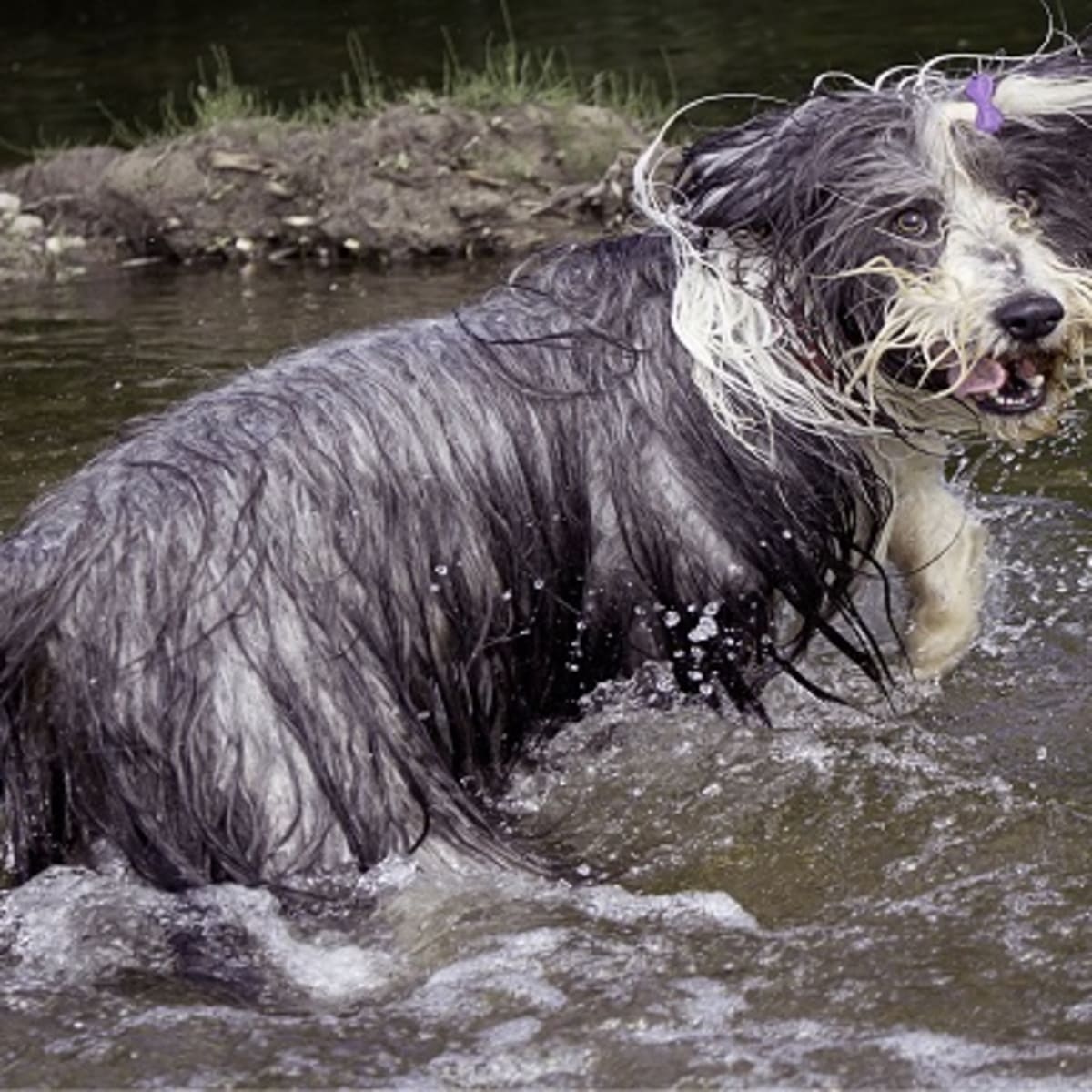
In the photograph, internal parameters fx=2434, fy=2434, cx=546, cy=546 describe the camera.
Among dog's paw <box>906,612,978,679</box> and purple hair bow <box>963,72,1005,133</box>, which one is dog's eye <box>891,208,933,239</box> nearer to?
purple hair bow <box>963,72,1005,133</box>

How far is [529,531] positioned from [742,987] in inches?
33.3

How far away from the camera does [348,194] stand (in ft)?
32.9

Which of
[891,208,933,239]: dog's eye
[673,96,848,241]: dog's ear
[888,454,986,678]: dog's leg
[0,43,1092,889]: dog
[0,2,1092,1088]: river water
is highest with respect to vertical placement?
[673,96,848,241]: dog's ear

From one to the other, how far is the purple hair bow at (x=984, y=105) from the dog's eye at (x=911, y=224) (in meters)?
0.18

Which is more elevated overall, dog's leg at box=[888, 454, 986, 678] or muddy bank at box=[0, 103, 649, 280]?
muddy bank at box=[0, 103, 649, 280]

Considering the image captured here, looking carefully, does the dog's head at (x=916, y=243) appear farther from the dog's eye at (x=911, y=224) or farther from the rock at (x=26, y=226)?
the rock at (x=26, y=226)

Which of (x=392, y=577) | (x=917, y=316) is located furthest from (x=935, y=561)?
(x=392, y=577)

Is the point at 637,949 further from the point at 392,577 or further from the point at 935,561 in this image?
the point at 935,561

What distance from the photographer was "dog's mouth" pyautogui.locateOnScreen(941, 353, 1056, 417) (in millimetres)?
4133

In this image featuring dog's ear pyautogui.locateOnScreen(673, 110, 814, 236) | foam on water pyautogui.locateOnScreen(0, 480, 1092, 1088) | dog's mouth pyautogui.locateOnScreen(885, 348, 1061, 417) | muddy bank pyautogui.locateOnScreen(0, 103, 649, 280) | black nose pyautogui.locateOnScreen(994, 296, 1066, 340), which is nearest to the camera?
foam on water pyautogui.locateOnScreen(0, 480, 1092, 1088)

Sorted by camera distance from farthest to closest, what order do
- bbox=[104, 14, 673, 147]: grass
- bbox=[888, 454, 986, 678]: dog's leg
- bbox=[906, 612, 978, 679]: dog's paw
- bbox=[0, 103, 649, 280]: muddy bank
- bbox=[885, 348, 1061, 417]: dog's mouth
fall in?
bbox=[104, 14, 673, 147]: grass < bbox=[0, 103, 649, 280]: muddy bank < bbox=[906, 612, 978, 679]: dog's paw < bbox=[888, 454, 986, 678]: dog's leg < bbox=[885, 348, 1061, 417]: dog's mouth

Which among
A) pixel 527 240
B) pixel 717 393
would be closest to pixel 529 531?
pixel 717 393

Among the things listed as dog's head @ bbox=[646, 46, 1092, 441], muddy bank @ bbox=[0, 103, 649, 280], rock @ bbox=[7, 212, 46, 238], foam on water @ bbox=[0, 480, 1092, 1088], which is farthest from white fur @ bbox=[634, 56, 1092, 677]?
rock @ bbox=[7, 212, 46, 238]

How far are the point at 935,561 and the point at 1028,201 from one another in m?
0.90
